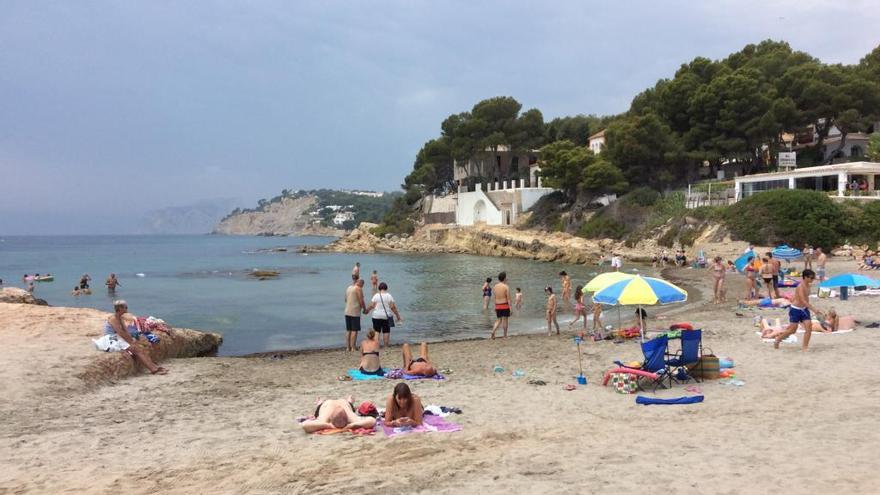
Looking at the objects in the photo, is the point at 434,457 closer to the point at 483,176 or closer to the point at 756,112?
the point at 756,112

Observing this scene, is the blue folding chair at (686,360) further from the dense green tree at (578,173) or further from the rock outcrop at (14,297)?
the dense green tree at (578,173)

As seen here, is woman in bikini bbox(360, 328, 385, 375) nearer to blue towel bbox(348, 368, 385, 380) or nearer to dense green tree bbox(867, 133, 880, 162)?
blue towel bbox(348, 368, 385, 380)

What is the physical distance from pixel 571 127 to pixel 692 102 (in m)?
23.3

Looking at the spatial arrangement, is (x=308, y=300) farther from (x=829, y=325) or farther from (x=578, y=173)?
(x=578, y=173)

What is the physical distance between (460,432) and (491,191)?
63159 millimetres

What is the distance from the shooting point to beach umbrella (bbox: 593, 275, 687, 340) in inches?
428

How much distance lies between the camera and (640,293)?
11.0 m

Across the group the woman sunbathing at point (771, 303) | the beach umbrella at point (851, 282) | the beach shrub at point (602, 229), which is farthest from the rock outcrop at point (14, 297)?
the beach shrub at point (602, 229)

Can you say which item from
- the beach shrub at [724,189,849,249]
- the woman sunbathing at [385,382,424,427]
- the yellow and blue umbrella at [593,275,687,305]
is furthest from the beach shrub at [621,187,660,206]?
the woman sunbathing at [385,382,424,427]

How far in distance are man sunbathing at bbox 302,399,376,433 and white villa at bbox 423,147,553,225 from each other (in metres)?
58.1

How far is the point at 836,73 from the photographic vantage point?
46.6 meters

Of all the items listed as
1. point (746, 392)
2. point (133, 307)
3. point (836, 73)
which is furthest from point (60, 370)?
point (836, 73)

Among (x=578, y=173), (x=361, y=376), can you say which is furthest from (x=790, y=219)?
(x=361, y=376)

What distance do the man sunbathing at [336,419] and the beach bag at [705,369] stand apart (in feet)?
17.1
